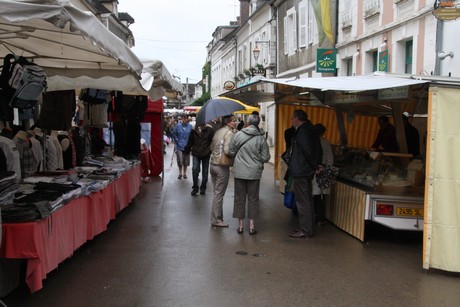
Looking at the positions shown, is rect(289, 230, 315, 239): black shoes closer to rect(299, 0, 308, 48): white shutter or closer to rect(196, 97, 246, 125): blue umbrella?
rect(196, 97, 246, 125): blue umbrella

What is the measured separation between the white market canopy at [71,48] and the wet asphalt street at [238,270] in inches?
90.4

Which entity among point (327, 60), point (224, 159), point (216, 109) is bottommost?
point (224, 159)

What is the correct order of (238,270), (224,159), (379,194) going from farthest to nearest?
(224,159) → (379,194) → (238,270)

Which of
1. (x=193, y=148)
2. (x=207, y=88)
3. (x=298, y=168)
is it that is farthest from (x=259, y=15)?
(x=207, y=88)

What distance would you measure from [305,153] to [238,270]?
2243 millimetres

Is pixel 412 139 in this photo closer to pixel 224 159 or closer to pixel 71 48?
pixel 224 159

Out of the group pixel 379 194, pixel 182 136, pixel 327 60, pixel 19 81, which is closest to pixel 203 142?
pixel 182 136

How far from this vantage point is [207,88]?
67750 millimetres

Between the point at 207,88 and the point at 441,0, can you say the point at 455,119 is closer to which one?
the point at 441,0

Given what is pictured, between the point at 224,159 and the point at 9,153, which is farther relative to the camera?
the point at 224,159

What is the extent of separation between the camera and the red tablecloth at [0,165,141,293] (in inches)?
184

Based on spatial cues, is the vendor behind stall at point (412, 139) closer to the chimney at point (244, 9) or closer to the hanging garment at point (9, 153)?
the hanging garment at point (9, 153)

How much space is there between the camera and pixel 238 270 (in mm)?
5957

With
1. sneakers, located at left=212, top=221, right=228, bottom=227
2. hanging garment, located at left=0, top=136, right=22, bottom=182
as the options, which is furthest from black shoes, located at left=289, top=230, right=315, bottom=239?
hanging garment, located at left=0, top=136, right=22, bottom=182
